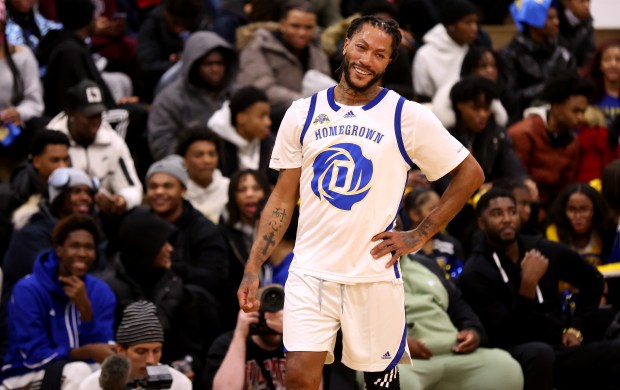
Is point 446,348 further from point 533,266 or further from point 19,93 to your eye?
point 19,93

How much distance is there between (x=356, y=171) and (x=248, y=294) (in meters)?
0.75

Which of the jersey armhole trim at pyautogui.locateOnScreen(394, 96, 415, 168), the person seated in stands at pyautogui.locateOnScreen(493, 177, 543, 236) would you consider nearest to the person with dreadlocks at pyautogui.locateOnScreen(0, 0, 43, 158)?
the person seated in stands at pyautogui.locateOnScreen(493, 177, 543, 236)

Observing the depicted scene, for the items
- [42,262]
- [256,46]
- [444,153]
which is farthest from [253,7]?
[444,153]

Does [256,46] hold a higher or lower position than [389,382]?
higher

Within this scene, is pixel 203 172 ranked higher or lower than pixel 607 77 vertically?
lower

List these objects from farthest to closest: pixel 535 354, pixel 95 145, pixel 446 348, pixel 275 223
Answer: pixel 95 145, pixel 535 354, pixel 446 348, pixel 275 223

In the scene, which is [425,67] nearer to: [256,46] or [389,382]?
[256,46]

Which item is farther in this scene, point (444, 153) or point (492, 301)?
A: point (492, 301)

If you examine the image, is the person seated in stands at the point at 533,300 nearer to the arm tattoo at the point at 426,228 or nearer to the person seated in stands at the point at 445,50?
the arm tattoo at the point at 426,228

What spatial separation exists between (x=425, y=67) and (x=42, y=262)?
4.64 meters

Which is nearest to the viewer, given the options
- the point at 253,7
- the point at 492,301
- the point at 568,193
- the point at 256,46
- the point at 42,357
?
the point at 42,357

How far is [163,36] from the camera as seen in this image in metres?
11.4

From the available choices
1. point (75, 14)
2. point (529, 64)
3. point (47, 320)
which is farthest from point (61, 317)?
point (529, 64)

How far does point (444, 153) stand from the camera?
5.84m
